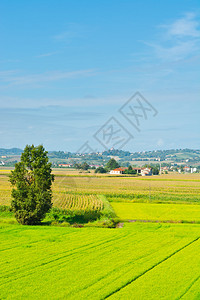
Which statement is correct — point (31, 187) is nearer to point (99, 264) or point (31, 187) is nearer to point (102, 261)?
point (102, 261)

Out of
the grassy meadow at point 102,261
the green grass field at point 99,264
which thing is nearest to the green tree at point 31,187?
the grassy meadow at point 102,261

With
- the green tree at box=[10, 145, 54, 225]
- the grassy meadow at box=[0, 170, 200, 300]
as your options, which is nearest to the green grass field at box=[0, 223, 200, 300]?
the grassy meadow at box=[0, 170, 200, 300]

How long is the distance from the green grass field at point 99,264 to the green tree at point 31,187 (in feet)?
16.8

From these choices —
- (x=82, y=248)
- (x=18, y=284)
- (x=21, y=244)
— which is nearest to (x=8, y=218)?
(x=21, y=244)

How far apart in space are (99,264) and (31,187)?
69.2 ft

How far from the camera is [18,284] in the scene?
59.8 ft

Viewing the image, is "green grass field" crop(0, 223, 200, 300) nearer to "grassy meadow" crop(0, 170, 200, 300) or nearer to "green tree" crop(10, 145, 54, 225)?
"grassy meadow" crop(0, 170, 200, 300)

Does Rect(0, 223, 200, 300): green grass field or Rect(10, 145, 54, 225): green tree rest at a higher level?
Rect(10, 145, 54, 225): green tree

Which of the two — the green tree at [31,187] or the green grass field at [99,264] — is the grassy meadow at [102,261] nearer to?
the green grass field at [99,264]

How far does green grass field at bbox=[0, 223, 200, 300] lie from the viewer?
17422 millimetres

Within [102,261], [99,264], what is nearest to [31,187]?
[102,261]

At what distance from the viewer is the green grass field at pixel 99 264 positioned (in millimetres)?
17422

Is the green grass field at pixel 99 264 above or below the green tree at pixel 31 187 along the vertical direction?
below

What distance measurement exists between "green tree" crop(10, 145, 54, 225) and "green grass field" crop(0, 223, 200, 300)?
512 cm
